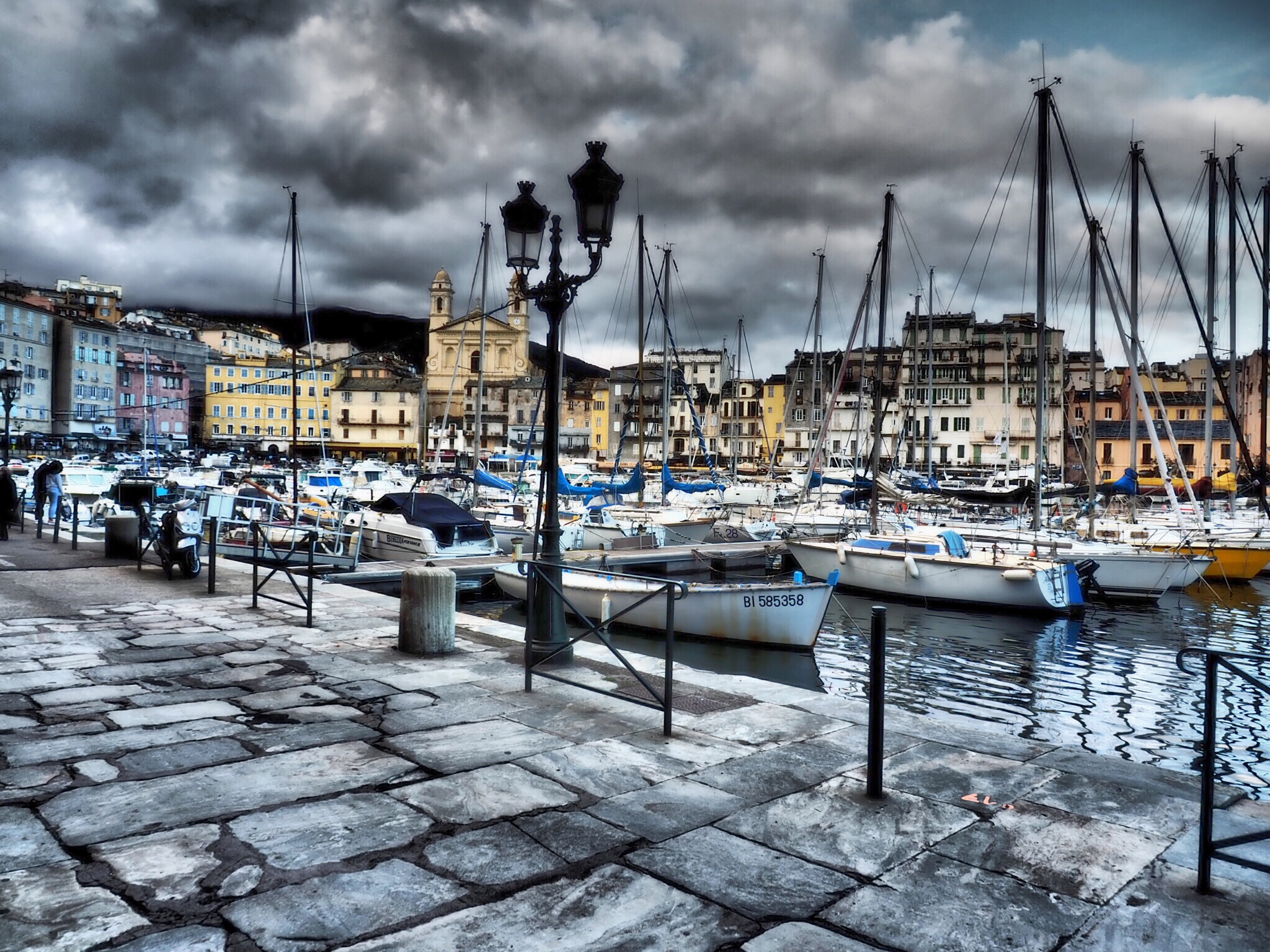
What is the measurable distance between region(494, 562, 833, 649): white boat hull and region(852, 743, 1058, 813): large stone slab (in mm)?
9105

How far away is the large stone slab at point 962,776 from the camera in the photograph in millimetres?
5125

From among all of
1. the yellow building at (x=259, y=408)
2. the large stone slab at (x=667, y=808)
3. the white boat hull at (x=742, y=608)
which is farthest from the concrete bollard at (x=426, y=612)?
the yellow building at (x=259, y=408)

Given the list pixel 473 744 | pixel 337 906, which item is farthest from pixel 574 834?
pixel 473 744

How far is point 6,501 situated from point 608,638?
1835 cm

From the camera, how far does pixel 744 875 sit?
13.1 feet

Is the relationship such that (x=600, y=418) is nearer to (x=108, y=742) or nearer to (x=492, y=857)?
(x=108, y=742)

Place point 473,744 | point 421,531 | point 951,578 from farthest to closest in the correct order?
point 421,531, point 951,578, point 473,744

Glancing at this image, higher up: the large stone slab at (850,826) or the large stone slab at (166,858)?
the large stone slab at (166,858)

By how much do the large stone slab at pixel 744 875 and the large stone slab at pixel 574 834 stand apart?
191 mm

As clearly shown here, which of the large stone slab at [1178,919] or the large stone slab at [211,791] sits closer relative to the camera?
the large stone slab at [1178,919]

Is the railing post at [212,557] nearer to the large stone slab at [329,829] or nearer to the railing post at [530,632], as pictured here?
A: the railing post at [530,632]

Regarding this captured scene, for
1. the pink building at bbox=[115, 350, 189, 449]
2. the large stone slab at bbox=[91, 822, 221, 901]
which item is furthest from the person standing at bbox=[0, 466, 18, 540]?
the pink building at bbox=[115, 350, 189, 449]

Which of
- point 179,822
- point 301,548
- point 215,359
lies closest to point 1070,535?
point 301,548

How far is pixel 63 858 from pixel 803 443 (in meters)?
99.5
